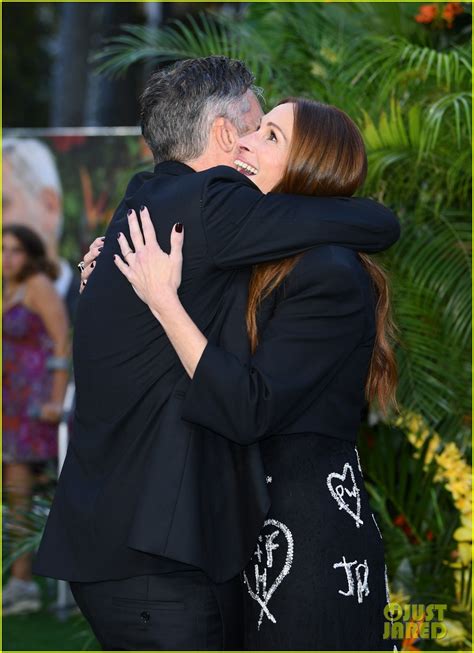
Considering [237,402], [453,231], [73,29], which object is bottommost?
[237,402]

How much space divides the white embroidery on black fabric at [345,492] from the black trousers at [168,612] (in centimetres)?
31

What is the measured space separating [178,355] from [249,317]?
19 cm

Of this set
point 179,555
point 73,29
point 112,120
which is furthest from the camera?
point 73,29

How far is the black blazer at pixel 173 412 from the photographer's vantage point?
2.31 metres

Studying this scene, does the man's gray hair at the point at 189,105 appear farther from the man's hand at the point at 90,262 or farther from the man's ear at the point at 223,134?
the man's hand at the point at 90,262

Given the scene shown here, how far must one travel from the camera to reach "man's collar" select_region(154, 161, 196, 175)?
254 cm

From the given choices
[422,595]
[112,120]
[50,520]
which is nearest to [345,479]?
[50,520]

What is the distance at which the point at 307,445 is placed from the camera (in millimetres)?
2412

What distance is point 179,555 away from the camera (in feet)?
7.42

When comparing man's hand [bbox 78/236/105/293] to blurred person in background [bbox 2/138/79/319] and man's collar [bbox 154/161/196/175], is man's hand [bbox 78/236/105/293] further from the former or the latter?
blurred person in background [bbox 2/138/79/319]

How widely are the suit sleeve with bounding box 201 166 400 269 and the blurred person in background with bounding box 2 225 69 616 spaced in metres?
4.62

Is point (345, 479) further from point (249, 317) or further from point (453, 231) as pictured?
point (453, 231)

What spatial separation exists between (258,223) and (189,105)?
44 centimetres

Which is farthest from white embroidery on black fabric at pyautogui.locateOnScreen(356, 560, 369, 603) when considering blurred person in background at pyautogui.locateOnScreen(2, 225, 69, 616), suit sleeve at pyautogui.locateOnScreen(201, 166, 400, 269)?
blurred person in background at pyautogui.locateOnScreen(2, 225, 69, 616)
